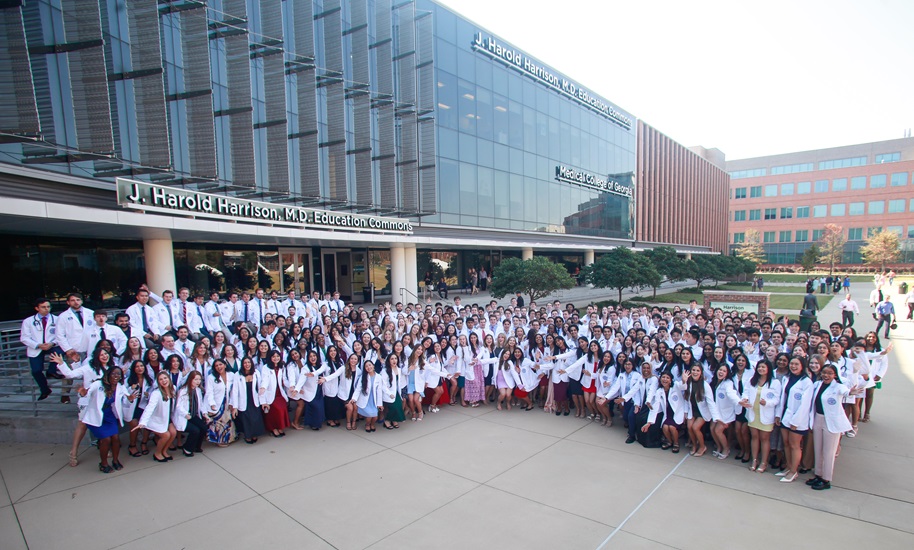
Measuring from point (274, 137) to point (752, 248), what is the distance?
6736cm

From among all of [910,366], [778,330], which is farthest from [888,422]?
[910,366]

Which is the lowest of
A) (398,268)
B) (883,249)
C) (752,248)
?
(883,249)

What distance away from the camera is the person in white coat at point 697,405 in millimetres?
6375

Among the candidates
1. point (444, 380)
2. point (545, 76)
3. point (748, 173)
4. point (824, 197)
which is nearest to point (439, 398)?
point (444, 380)

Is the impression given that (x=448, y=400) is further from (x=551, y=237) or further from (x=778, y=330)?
(x=551, y=237)

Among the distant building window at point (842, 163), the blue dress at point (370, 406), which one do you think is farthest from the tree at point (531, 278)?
the distant building window at point (842, 163)

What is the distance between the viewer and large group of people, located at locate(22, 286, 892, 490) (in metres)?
6.02

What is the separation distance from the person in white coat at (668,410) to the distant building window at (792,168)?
87.5m

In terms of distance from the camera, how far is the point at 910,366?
11.3m

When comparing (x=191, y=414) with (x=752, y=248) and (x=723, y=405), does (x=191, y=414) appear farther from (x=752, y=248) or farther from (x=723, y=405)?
(x=752, y=248)

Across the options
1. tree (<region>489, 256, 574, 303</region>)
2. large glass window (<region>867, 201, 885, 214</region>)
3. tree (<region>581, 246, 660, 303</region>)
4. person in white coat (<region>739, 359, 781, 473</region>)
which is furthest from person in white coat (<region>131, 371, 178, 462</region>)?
large glass window (<region>867, 201, 885, 214</region>)

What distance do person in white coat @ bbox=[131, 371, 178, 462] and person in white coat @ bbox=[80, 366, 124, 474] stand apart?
12.3 inches

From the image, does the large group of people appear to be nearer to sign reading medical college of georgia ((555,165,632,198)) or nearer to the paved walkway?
the paved walkway

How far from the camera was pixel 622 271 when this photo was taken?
22453 millimetres
